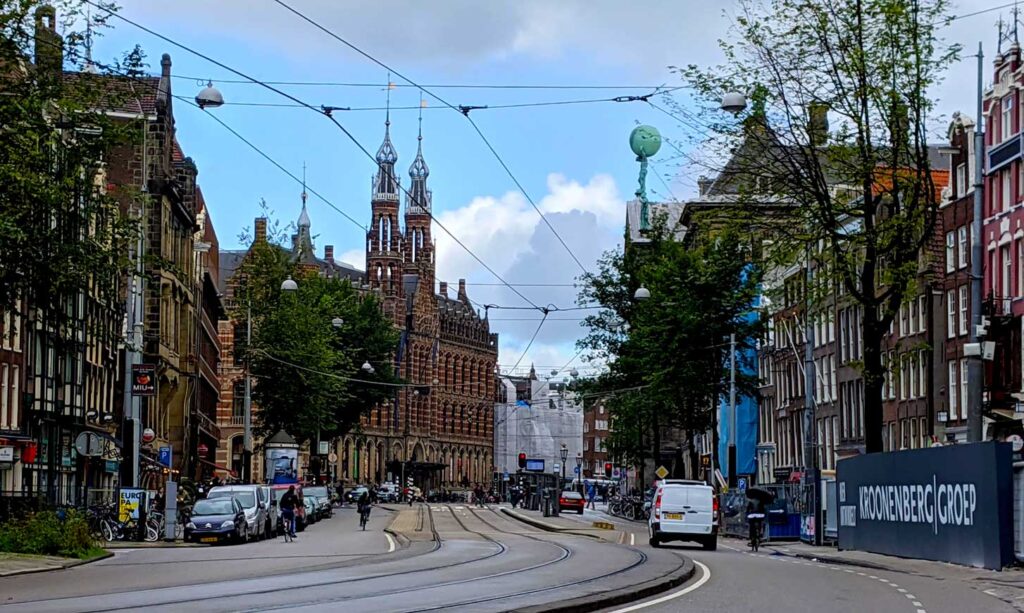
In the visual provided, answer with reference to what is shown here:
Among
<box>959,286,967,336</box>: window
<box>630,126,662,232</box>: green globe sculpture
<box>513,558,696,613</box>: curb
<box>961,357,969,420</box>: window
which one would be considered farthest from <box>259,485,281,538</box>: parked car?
<box>630,126,662,232</box>: green globe sculpture

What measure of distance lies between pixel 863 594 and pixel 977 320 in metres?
17.2

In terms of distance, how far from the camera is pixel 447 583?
27406mm

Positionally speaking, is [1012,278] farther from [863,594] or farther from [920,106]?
[863,594]

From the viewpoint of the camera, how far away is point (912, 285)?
4297 centimetres

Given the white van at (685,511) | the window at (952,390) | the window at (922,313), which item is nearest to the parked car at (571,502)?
the window at (922,313)

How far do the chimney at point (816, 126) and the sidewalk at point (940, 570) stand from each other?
10261mm

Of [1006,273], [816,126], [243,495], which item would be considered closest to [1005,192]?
[1006,273]

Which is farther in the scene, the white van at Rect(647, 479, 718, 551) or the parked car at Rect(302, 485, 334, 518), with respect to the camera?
the parked car at Rect(302, 485, 334, 518)

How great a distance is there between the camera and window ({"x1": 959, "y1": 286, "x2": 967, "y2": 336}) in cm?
6325

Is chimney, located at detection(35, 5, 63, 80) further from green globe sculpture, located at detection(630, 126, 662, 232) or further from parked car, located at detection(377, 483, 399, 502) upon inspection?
parked car, located at detection(377, 483, 399, 502)

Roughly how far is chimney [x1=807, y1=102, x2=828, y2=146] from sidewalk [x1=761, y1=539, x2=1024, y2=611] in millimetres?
10261

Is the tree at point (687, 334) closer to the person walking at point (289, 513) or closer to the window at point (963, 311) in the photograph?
the window at point (963, 311)

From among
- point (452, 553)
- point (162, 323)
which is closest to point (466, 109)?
point (452, 553)

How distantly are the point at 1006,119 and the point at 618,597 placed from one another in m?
39.4
